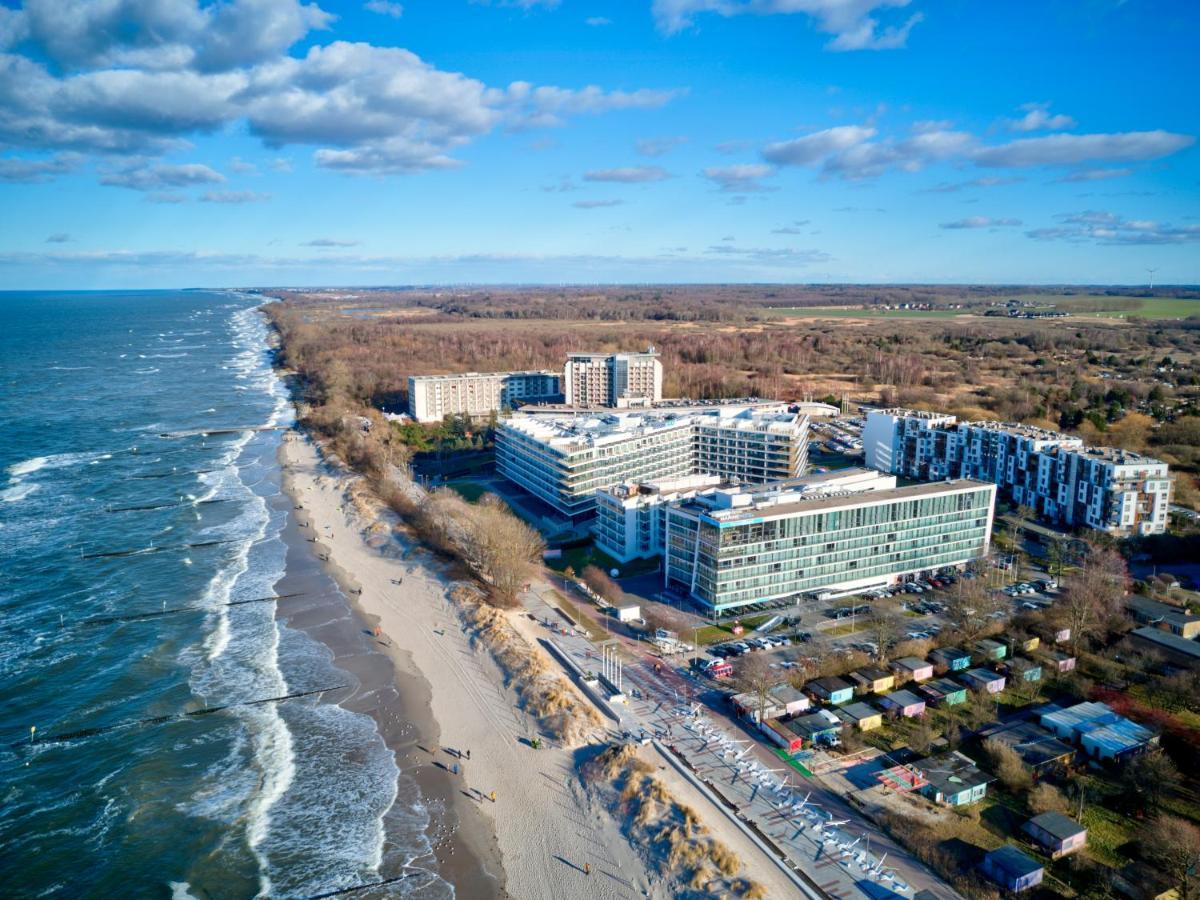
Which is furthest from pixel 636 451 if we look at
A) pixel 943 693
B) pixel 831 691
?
pixel 943 693

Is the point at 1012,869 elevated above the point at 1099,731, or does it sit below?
below

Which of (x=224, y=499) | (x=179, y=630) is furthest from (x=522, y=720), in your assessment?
(x=224, y=499)

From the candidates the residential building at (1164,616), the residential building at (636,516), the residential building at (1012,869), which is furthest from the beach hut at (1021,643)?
the residential building at (636,516)

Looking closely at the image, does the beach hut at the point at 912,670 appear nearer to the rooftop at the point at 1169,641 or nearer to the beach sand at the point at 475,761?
the rooftop at the point at 1169,641

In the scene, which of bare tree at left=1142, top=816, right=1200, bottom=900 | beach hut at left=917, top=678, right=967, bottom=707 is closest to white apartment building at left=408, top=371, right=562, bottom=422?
beach hut at left=917, top=678, right=967, bottom=707

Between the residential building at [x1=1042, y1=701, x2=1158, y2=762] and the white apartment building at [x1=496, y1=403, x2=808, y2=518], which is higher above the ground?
the white apartment building at [x1=496, y1=403, x2=808, y2=518]

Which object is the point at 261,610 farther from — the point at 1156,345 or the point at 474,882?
the point at 1156,345

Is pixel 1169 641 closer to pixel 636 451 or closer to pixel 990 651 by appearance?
pixel 990 651

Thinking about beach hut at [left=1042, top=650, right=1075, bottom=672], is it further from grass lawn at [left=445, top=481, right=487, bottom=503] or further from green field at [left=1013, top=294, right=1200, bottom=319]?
green field at [left=1013, top=294, right=1200, bottom=319]
